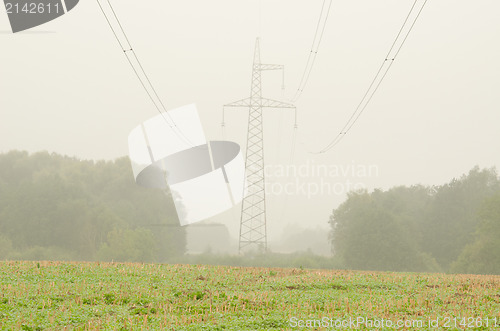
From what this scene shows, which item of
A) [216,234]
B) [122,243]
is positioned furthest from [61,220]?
[216,234]

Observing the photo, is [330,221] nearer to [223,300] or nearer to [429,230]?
[429,230]

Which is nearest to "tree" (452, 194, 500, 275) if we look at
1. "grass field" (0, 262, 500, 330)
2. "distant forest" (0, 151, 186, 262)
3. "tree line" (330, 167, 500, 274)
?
"tree line" (330, 167, 500, 274)

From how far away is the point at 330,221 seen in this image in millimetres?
100188

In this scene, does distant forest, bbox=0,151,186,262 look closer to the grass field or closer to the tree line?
the tree line

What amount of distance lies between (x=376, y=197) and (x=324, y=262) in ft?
102

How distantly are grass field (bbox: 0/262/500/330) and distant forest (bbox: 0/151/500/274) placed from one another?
39.5m

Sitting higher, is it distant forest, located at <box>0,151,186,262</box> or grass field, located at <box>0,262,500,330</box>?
distant forest, located at <box>0,151,186,262</box>

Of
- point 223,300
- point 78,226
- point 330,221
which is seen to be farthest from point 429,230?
point 223,300

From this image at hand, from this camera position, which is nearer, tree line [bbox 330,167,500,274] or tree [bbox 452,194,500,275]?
tree [bbox 452,194,500,275]

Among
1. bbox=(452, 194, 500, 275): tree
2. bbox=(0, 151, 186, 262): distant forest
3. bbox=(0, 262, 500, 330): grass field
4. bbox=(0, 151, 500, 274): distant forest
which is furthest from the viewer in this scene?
bbox=(0, 151, 186, 262): distant forest

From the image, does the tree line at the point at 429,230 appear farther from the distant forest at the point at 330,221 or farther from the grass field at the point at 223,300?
the grass field at the point at 223,300

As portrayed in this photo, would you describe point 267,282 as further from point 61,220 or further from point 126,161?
point 126,161

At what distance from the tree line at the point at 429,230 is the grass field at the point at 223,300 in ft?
141

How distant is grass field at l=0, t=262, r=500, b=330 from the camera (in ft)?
52.1
